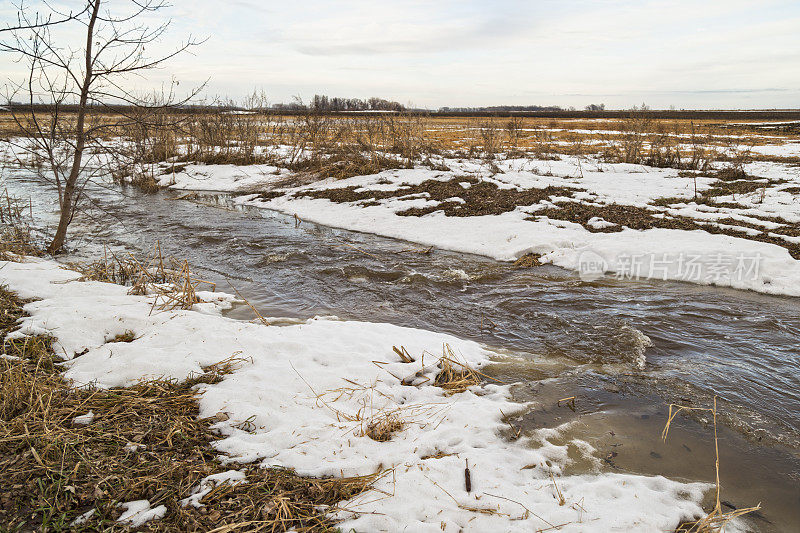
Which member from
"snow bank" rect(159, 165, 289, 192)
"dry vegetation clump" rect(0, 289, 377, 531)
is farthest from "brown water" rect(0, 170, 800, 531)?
"snow bank" rect(159, 165, 289, 192)

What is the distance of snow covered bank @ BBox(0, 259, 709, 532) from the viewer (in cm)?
237

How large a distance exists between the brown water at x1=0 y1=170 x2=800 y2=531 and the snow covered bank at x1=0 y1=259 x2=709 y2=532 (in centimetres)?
39

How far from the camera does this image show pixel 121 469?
2387mm

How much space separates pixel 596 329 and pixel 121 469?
484 centimetres

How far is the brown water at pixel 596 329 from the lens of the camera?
3158 mm

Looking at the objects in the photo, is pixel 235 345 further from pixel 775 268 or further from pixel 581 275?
pixel 775 268

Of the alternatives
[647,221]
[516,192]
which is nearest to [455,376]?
[647,221]

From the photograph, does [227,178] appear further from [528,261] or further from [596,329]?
[596,329]

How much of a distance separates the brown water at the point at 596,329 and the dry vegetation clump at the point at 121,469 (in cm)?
196

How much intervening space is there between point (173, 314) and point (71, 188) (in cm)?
415

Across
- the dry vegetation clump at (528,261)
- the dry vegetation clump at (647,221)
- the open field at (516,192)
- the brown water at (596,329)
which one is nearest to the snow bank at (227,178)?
the open field at (516,192)

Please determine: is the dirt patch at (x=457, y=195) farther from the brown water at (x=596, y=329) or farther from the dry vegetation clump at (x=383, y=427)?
the dry vegetation clump at (x=383, y=427)

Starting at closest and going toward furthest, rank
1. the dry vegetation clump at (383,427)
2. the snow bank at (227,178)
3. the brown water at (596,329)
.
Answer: the dry vegetation clump at (383,427)
the brown water at (596,329)
the snow bank at (227,178)

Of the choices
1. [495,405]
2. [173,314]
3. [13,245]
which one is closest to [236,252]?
[13,245]
